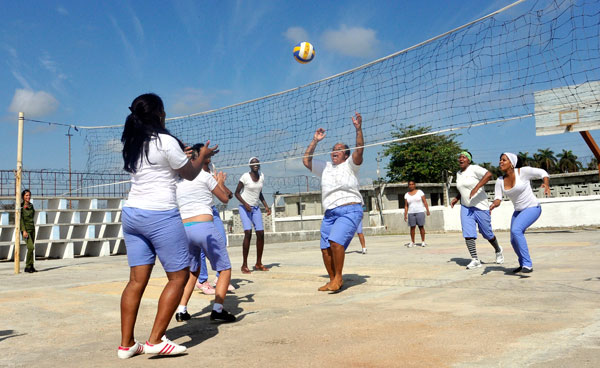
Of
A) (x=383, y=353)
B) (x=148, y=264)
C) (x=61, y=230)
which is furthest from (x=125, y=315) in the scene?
(x=61, y=230)

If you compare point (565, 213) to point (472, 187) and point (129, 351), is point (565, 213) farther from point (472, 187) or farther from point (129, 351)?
point (129, 351)

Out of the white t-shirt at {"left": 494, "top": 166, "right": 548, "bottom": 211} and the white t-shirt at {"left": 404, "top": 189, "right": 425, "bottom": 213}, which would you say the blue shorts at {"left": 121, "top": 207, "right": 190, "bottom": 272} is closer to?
the white t-shirt at {"left": 494, "top": 166, "right": 548, "bottom": 211}

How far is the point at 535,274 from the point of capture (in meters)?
6.85

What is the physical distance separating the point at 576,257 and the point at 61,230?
516 inches

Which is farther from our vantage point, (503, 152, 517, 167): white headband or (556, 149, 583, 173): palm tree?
(556, 149, 583, 173): palm tree

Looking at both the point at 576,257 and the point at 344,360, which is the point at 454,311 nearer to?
the point at 344,360

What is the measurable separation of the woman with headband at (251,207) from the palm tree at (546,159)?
226ft

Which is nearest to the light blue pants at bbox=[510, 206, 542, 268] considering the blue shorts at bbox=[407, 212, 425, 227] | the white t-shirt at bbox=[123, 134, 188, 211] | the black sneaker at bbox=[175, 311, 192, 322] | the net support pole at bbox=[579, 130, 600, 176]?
the net support pole at bbox=[579, 130, 600, 176]

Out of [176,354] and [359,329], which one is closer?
[176,354]

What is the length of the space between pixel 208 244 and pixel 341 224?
1.76m

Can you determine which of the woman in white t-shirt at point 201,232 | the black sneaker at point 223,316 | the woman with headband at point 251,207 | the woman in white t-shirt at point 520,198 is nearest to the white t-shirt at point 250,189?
the woman with headband at point 251,207

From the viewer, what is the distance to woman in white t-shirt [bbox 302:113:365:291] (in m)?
6.25

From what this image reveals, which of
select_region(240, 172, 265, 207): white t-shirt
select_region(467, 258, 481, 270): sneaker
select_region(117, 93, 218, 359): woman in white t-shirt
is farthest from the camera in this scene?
select_region(240, 172, 265, 207): white t-shirt

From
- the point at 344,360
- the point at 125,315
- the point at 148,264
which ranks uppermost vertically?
the point at 148,264
